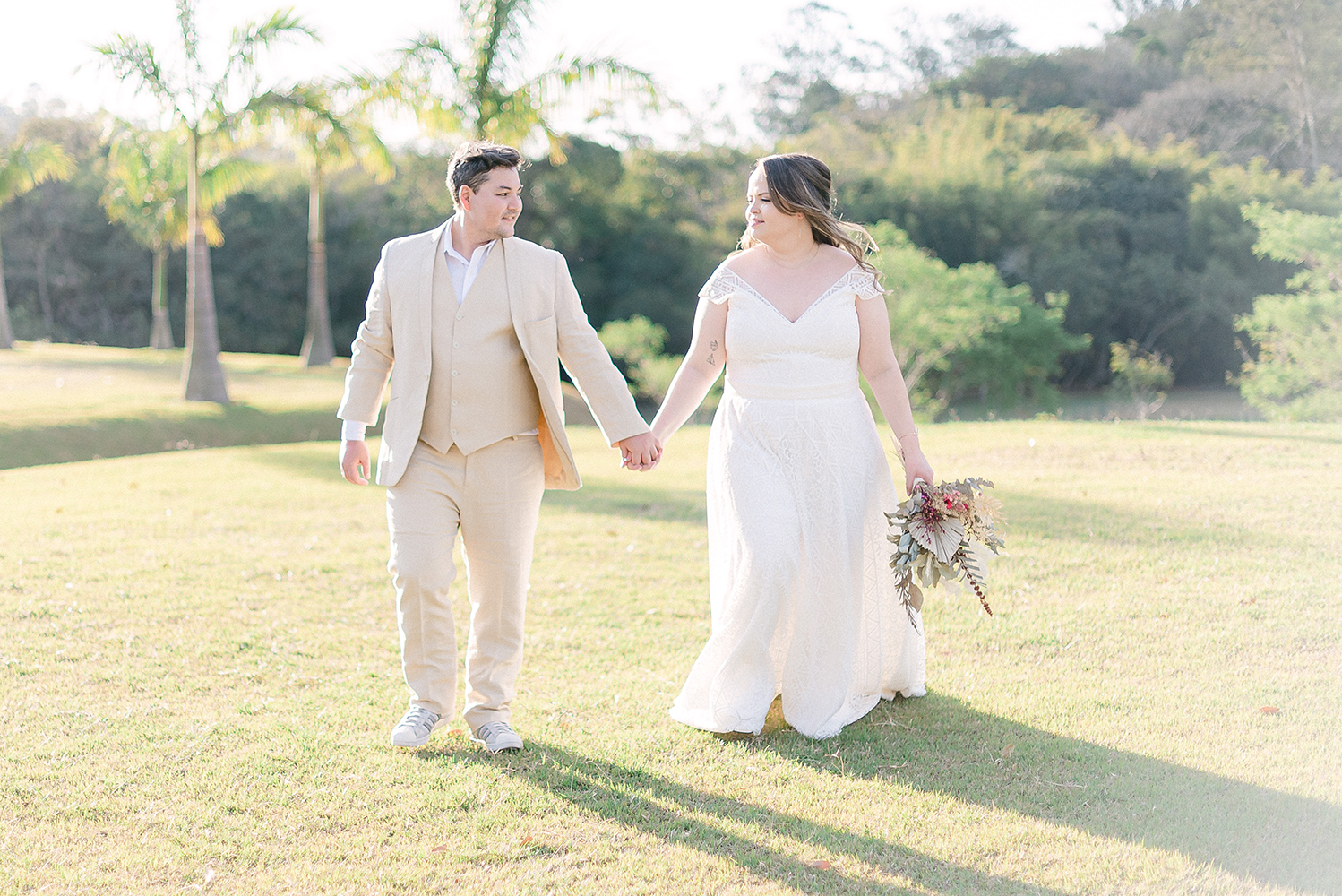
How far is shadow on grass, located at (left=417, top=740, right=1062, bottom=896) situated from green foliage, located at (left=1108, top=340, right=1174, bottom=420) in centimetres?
2727

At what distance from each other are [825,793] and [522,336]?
1.89m

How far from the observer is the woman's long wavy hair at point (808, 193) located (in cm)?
412

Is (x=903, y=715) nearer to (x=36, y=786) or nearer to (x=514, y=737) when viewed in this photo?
(x=514, y=737)

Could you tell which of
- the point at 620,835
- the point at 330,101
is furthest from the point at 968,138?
the point at 620,835

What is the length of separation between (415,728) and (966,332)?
862 inches

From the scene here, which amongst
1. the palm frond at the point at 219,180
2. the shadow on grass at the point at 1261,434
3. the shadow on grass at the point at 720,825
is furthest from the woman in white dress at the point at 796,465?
the palm frond at the point at 219,180

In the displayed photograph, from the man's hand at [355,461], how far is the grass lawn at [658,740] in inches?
40.7

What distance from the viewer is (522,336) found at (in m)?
3.90

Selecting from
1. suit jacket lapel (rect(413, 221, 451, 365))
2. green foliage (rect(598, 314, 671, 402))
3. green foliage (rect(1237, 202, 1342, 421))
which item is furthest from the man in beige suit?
green foliage (rect(598, 314, 671, 402))

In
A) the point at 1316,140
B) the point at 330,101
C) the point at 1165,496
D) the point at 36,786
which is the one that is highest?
the point at 1316,140

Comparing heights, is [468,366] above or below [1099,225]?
below

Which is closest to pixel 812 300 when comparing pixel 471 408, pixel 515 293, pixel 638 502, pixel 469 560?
pixel 515 293

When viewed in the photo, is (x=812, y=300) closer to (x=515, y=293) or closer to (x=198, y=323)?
(x=515, y=293)

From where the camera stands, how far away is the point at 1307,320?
2027 cm
